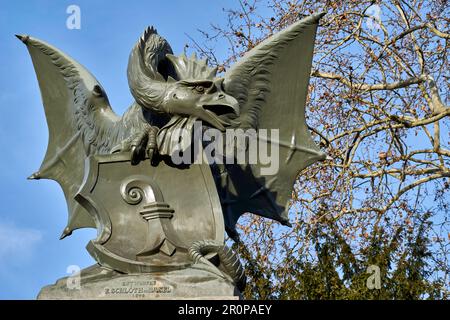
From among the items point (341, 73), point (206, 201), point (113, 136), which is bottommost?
point (206, 201)

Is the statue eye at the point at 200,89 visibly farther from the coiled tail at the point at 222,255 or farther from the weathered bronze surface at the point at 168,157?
the coiled tail at the point at 222,255

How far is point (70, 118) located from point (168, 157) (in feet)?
4.97

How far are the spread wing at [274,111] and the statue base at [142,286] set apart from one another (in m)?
1.05

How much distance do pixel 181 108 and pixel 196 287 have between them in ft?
4.74

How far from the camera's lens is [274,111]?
8.56 meters

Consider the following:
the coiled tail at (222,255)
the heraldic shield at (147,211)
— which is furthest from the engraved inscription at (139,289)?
the coiled tail at (222,255)

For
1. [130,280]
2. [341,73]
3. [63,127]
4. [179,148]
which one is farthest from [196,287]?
[341,73]

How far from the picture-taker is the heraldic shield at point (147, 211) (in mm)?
7449

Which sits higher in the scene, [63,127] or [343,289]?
[63,127]

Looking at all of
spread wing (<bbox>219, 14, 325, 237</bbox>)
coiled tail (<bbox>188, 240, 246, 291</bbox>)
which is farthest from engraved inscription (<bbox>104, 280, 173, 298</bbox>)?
spread wing (<bbox>219, 14, 325, 237</bbox>)

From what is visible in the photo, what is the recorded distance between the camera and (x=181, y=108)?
7660 millimetres

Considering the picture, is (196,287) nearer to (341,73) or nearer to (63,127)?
(63,127)

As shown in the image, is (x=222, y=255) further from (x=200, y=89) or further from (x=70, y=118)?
(x=70, y=118)

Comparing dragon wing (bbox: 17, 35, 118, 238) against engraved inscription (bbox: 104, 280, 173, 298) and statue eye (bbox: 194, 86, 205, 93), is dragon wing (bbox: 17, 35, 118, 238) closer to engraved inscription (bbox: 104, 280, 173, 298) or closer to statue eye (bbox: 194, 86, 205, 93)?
statue eye (bbox: 194, 86, 205, 93)
